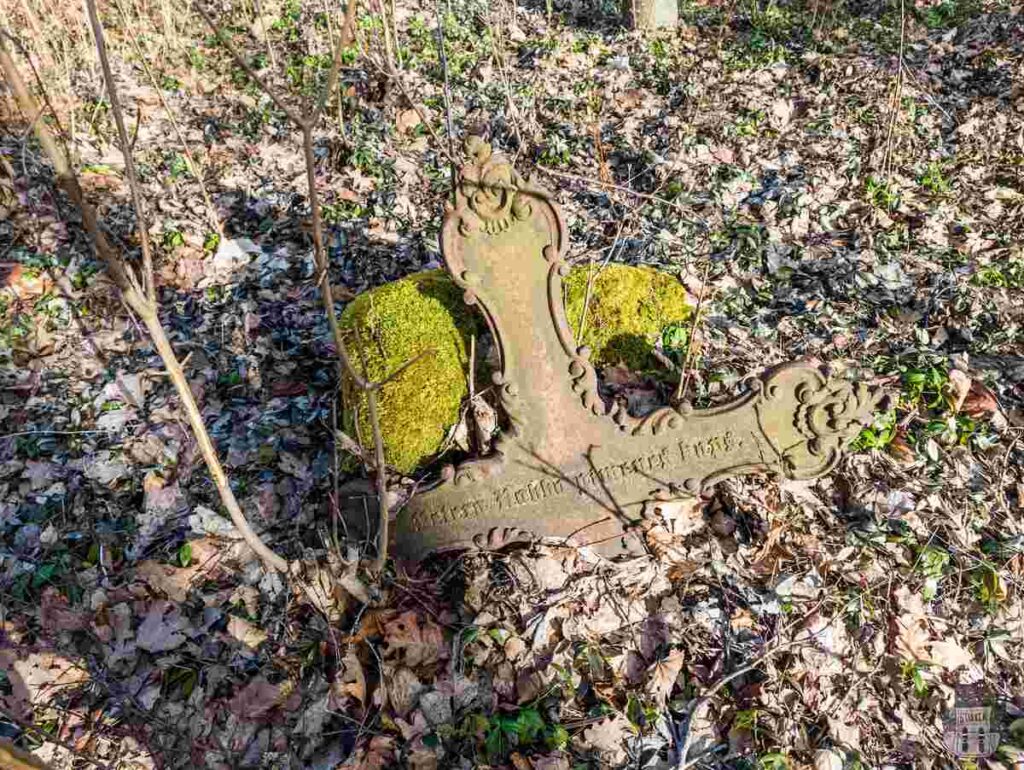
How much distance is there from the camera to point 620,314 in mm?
3611

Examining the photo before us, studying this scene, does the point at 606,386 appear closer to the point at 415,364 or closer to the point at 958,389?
the point at 415,364

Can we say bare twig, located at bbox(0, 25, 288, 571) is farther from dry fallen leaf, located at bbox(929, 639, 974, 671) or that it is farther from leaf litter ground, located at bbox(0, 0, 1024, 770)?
dry fallen leaf, located at bbox(929, 639, 974, 671)

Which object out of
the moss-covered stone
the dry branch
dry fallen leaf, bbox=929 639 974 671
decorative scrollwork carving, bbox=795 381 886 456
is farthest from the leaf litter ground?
the dry branch

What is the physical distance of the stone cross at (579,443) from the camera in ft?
9.66

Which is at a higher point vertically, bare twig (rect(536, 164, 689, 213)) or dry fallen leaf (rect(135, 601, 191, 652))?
bare twig (rect(536, 164, 689, 213))

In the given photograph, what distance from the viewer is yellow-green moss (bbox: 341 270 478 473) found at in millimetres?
3211

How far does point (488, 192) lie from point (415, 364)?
0.96 meters

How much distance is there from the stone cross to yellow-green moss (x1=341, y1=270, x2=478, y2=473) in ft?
1.02

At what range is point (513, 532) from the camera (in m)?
3.04

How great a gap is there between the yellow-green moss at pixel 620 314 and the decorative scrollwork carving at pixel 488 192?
88 centimetres

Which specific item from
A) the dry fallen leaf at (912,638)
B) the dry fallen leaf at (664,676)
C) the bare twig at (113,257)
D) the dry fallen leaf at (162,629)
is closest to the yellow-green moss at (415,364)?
the bare twig at (113,257)

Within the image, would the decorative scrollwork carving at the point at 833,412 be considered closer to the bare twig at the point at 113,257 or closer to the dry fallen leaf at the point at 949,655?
the dry fallen leaf at the point at 949,655

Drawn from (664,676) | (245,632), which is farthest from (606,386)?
(245,632)

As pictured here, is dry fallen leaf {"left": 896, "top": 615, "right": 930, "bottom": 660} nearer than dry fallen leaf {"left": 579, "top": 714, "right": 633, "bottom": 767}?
No
